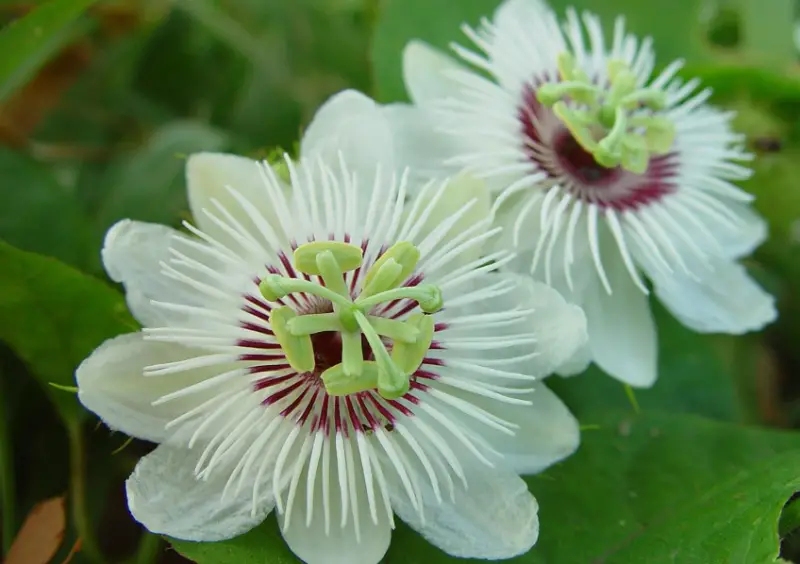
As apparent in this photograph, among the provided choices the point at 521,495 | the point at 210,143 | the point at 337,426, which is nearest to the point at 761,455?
the point at 521,495

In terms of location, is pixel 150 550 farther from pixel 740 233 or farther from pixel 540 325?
pixel 740 233

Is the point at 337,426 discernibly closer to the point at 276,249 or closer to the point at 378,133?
the point at 276,249

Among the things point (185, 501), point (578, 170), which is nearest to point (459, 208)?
point (578, 170)

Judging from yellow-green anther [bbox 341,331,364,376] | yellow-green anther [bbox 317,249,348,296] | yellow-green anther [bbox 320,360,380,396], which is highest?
yellow-green anther [bbox 317,249,348,296]

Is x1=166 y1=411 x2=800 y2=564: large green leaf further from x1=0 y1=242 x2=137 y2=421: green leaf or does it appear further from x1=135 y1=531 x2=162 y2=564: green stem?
x1=0 y1=242 x2=137 y2=421: green leaf

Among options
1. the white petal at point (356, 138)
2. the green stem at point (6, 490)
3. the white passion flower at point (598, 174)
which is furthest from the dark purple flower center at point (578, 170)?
the green stem at point (6, 490)

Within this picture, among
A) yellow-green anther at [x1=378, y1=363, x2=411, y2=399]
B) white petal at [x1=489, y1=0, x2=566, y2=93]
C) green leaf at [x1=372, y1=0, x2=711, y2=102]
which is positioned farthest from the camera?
green leaf at [x1=372, y1=0, x2=711, y2=102]

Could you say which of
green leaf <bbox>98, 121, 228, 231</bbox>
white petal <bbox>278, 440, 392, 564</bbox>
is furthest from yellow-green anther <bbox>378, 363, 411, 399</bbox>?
green leaf <bbox>98, 121, 228, 231</bbox>
